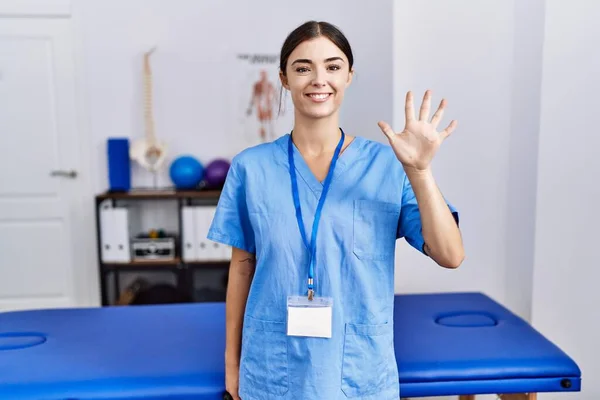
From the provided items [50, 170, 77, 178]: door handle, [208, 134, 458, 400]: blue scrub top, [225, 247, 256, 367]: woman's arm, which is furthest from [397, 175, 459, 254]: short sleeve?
[50, 170, 77, 178]: door handle

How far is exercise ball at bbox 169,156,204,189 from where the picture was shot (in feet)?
11.6

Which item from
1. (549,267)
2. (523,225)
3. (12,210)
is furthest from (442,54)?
(12,210)

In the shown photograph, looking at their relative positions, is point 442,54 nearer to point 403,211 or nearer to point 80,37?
point 403,211

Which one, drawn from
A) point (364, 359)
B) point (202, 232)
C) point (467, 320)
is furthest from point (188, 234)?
point (364, 359)

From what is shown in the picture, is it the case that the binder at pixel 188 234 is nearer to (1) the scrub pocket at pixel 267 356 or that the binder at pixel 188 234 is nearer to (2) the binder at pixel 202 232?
(2) the binder at pixel 202 232

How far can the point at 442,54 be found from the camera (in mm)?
2135

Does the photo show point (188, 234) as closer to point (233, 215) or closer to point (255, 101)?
point (255, 101)

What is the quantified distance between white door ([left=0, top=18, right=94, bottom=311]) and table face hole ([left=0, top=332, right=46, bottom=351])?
222 centimetres

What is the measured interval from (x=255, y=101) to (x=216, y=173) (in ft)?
1.87

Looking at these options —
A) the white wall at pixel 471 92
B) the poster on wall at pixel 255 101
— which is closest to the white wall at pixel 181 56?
the poster on wall at pixel 255 101

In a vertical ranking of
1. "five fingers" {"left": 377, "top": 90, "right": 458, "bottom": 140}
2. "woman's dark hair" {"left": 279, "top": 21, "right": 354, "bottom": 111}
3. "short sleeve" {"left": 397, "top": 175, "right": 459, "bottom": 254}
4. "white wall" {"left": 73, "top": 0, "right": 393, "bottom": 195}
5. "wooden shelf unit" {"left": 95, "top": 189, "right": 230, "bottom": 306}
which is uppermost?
"white wall" {"left": 73, "top": 0, "right": 393, "bottom": 195}

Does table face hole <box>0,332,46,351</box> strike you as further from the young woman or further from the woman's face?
the woman's face

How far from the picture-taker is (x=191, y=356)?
4.77 ft

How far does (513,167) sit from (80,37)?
2.84 meters
